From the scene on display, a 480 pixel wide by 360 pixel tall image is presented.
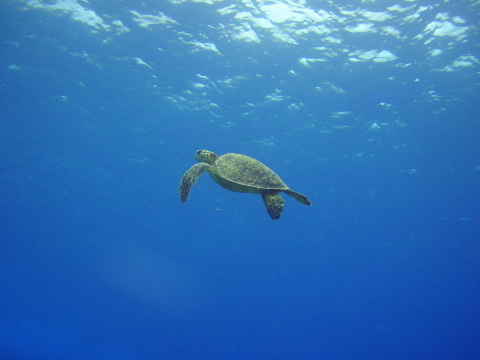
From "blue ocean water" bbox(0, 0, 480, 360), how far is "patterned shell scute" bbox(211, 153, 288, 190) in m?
8.23

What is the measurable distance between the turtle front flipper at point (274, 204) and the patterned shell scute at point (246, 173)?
20cm

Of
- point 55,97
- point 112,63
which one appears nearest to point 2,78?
point 55,97

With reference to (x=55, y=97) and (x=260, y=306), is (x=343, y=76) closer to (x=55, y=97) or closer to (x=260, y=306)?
(x=55, y=97)

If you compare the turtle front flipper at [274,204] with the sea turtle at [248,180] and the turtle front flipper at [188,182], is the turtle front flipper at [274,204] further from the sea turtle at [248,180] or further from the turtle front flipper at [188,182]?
the turtle front flipper at [188,182]

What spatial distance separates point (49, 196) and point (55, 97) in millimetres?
17289

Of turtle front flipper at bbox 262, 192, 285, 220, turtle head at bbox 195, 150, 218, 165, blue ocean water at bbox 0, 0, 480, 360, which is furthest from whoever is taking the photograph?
blue ocean water at bbox 0, 0, 480, 360

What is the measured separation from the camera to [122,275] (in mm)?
58719

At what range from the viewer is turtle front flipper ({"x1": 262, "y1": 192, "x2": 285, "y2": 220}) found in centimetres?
476

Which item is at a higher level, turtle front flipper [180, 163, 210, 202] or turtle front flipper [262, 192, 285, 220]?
turtle front flipper [180, 163, 210, 202]

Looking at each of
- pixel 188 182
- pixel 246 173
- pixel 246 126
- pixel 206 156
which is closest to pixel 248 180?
pixel 246 173

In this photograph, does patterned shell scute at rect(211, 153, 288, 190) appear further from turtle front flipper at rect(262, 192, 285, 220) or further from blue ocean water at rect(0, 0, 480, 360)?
blue ocean water at rect(0, 0, 480, 360)

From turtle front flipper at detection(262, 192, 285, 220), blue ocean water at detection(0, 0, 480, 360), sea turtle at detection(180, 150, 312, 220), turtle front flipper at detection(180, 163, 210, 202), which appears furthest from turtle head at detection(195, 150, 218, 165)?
blue ocean water at detection(0, 0, 480, 360)

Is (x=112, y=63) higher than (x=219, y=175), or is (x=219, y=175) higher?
(x=112, y=63)

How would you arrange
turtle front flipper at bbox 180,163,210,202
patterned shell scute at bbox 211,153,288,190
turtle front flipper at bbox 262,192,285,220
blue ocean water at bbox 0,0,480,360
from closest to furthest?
turtle front flipper at bbox 262,192,285,220 → patterned shell scute at bbox 211,153,288,190 → turtle front flipper at bbox 180,163,210,202 → blue ocean water at bbox 0,0,480,360
